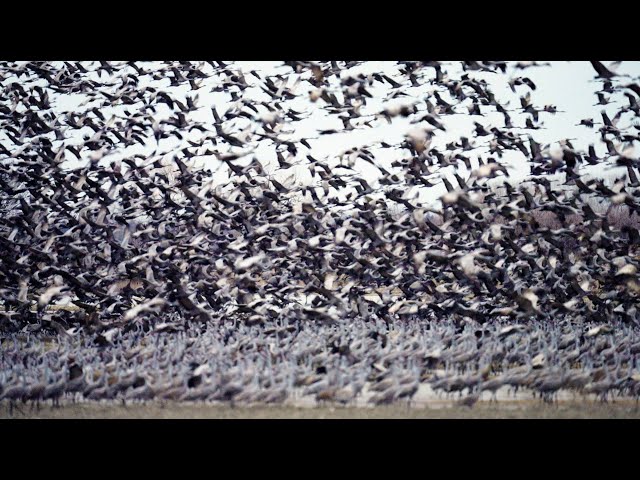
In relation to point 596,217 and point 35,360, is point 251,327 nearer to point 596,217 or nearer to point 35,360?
point 35,360

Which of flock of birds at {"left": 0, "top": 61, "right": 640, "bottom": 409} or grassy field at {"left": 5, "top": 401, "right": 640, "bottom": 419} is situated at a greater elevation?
flock of birds at {"left": 0, "top": 61, "right": 640, "bottom": 409}

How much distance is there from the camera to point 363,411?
33.9 feet

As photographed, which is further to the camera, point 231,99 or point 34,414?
point 231,99

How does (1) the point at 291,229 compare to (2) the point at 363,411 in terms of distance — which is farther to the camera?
(1) the point at 291,229

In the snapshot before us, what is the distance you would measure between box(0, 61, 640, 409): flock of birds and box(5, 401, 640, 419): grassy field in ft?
5.33

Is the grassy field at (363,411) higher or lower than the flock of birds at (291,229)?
lower

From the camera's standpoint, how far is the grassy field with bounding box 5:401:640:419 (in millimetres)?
10281

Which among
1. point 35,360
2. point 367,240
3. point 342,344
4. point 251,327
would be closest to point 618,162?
point 367,240

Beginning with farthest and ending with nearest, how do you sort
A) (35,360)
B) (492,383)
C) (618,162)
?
(618,162)
(35,360)
(492,383)

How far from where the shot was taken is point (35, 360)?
11.9 m

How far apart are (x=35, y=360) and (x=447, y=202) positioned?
291 inches

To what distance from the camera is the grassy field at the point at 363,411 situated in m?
10.3

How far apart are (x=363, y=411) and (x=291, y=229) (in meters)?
5.05

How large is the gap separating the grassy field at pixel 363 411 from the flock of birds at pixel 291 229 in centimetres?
162
